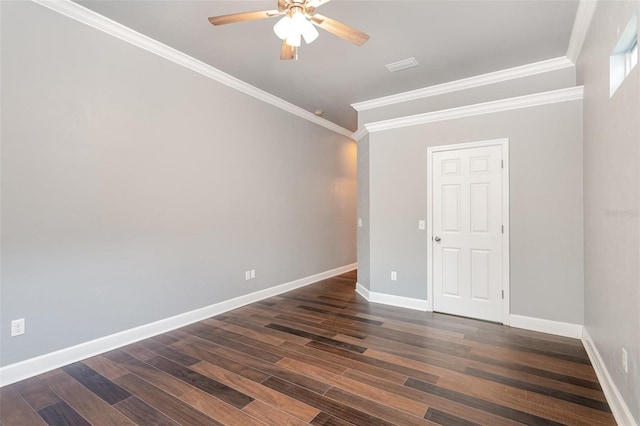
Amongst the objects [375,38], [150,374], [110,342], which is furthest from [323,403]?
[375,38]

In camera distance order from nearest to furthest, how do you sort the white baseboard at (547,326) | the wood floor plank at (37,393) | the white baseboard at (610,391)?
the white baseboard at (610,391) → the wood floor plank at (37,393) → the white baseboard at (547,326)

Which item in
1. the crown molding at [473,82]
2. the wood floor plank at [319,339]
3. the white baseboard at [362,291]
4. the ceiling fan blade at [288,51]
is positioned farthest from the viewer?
the white baseboard at [362,291]

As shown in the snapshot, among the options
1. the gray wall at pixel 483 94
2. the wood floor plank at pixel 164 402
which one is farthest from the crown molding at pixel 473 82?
the wood floor plank at pixel 164 402

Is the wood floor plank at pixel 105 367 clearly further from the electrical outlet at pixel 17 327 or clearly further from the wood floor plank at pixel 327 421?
the wood floor plank at pixel 327 421

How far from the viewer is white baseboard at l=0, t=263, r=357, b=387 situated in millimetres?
2365

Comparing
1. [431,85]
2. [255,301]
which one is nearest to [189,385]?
[255,301]

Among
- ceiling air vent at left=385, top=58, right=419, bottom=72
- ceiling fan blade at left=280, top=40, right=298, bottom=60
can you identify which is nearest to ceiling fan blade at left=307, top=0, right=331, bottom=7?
ceiling fan blade at left=280, top=40, right=298, bottom=60

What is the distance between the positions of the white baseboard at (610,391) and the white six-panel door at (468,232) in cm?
101

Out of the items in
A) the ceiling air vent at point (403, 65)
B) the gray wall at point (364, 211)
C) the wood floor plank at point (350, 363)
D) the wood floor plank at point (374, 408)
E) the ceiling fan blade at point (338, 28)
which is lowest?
the wood floor plank at point (374, 408)

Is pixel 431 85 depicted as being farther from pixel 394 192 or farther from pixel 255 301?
pixel 255 301

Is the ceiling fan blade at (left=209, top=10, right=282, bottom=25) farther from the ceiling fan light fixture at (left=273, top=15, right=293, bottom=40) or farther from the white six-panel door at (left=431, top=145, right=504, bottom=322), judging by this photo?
the white six-panel door at (left=431, top=145, right=504, bottom=322)

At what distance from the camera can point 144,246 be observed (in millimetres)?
3131

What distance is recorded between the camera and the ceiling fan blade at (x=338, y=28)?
2.02 meters

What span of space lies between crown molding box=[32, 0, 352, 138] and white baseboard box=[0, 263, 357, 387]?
9.19ft
